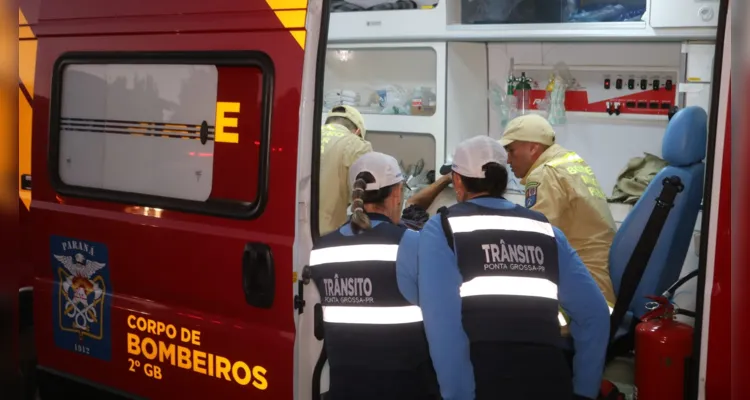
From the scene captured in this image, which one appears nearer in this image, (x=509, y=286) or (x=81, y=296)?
(x=509, y=286)

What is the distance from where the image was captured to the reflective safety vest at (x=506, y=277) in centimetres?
232

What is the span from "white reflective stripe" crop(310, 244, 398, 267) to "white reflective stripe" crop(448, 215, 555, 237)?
0.22 meters

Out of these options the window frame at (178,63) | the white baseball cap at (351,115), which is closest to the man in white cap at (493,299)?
the window frame at (178,63)

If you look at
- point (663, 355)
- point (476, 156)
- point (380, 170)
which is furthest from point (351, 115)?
point (663, 355)

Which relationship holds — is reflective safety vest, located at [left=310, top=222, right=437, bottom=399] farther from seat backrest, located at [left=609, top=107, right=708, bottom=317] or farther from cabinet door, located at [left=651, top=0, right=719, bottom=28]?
cabinet door, located at [left=651, top=0, right=719, bottom=28]

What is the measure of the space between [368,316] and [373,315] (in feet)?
0.05

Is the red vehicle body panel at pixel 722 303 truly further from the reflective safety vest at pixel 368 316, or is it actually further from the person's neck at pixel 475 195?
the reflective safety vest at pixel 368 316

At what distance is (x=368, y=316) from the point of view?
2.44m

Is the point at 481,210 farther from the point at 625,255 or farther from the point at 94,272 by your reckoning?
the point at 94,272

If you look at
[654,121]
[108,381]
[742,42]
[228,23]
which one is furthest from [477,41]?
[742,42]

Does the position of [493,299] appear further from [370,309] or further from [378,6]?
[378,6]

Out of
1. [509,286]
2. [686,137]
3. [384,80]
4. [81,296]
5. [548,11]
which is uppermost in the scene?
[548,11]

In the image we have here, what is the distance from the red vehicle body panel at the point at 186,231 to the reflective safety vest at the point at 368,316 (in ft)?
0.42

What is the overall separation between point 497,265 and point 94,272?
1.53 meters
